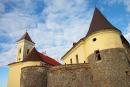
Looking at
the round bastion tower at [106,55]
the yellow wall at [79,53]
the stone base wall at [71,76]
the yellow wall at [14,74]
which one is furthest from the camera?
the yellow wall at [14,74]

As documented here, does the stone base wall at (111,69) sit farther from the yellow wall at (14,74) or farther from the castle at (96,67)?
the yellow wall at (14,74)

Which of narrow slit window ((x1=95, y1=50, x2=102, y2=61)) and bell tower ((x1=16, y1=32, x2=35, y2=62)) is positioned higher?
bell tower ((x1=16, y1=32, x2=35, y2=62))

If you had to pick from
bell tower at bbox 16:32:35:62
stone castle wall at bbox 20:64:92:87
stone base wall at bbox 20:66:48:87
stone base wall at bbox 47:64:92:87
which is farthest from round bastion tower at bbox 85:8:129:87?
bell tower at bbox 16:32:35:62

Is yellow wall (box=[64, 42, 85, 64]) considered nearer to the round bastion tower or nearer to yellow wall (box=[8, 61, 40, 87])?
the round bastion tower

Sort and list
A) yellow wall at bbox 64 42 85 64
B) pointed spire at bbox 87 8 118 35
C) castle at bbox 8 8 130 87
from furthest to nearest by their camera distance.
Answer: yellow wall at bbox 64 42 85 64, pointed spire at bbox 87 8 118 35, castle at bbox 8 8 130 87

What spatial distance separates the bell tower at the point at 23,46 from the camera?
160 ft

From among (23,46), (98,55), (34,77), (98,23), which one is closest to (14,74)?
(23,46)

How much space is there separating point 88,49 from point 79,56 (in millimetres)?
4432

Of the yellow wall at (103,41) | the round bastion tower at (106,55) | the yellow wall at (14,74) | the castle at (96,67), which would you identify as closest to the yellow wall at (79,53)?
the castle at (96,67)

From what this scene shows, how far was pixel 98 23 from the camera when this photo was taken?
28484mm

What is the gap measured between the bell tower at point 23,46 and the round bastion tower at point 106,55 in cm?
2476

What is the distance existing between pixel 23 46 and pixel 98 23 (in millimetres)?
26728

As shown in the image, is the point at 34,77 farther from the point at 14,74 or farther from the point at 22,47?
the point at 22,47

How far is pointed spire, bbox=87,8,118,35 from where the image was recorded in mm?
27312
